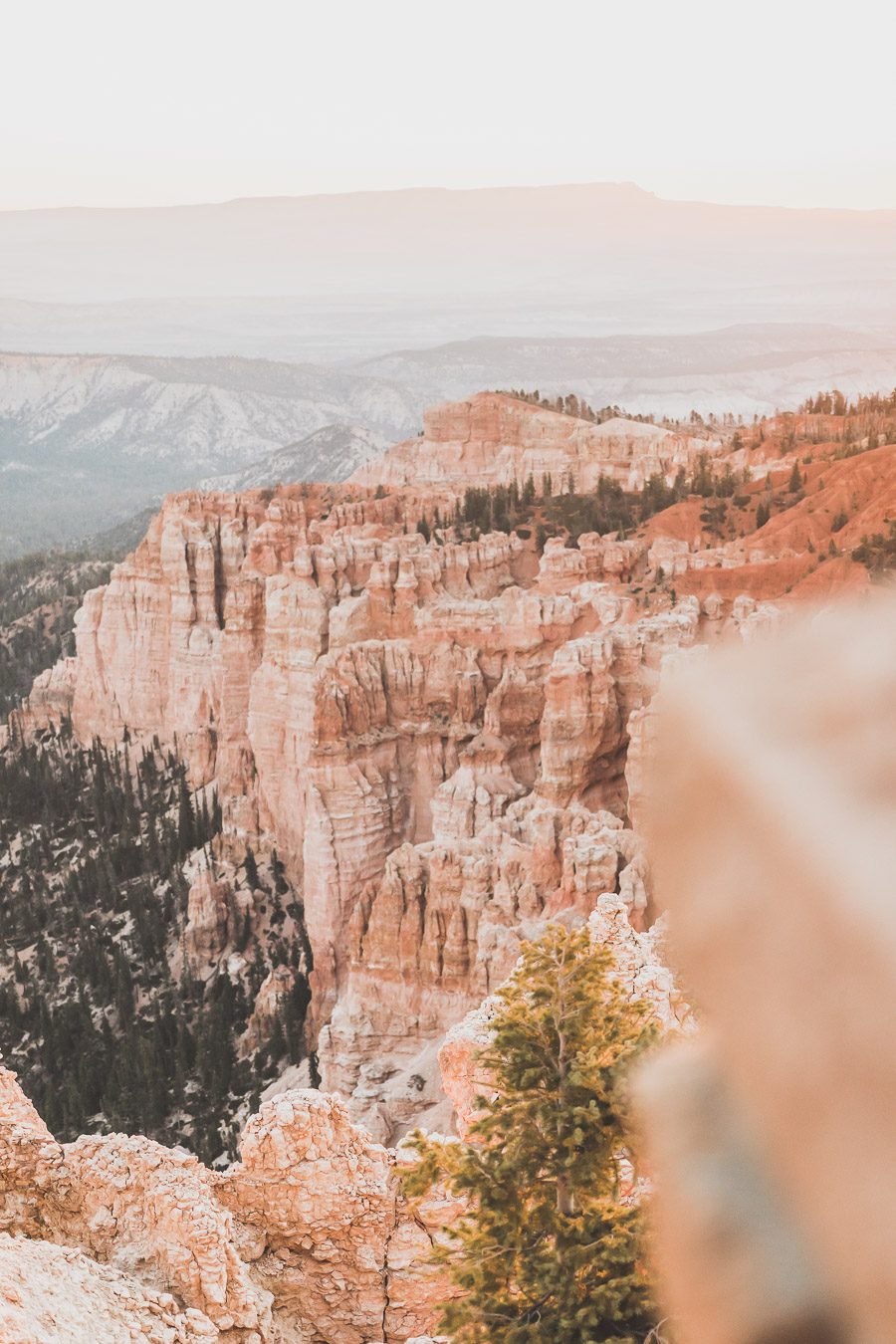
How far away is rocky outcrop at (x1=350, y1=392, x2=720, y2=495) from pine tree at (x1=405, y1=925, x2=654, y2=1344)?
33.5 meters

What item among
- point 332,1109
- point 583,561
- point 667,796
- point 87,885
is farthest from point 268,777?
point 667,796

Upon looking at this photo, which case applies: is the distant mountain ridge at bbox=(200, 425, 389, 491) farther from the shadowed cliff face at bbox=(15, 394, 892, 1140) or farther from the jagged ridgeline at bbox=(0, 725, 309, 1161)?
the shadowed cliff face at bbox=(15, 394, 892, 1140)

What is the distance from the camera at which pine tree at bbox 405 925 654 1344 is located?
511cm

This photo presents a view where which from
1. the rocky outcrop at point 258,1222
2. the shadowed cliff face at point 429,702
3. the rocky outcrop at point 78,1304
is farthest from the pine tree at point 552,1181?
the shadowed cliff face at point 429,702

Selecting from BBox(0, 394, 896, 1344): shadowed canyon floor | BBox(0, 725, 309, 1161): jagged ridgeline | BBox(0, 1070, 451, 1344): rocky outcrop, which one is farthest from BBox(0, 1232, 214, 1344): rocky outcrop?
BBox(0, 725, 309, 1161): jagged ridgeline

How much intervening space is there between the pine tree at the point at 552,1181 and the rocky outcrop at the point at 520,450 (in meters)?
33.5

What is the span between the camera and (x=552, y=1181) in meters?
5.70

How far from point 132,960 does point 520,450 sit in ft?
83.5

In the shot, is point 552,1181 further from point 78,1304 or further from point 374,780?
point 374,780

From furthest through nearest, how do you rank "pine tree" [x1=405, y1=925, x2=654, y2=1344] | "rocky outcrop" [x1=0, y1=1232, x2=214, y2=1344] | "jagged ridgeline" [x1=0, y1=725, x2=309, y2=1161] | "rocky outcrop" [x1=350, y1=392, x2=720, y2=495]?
"rocky outcrop" [x1=350, y1=392, x2=720, y2=495] → "jagged ridgeline" [x1=0, y1=725, x2=309, y2=1161] → "pine tree" [x1=405, y1=925, x2=654, y2=1344] → "rocky outcrop" [x1=0, y1=1232, x2=214, y2=1344]

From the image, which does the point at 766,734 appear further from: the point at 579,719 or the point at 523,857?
the point at 579,719

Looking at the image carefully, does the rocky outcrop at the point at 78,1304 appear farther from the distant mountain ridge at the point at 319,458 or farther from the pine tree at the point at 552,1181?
the distant mountain ridge at the point at 319,458

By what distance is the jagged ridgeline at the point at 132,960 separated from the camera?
2502 cm

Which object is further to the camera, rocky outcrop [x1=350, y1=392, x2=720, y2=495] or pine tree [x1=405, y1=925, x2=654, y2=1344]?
rocky outcrop [x1=350, y1=392, x2=720, y2=495]
